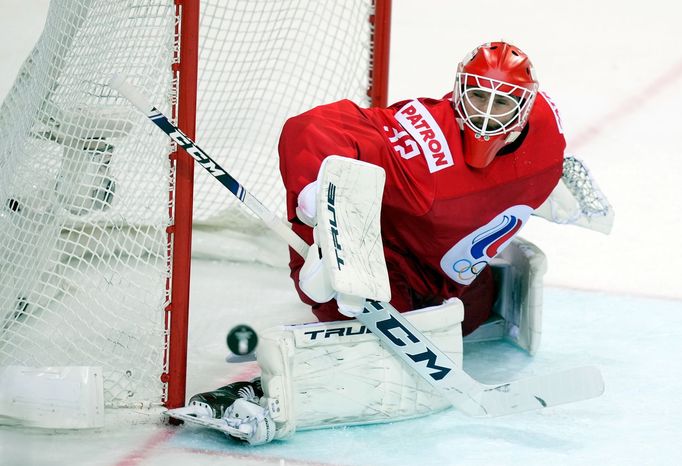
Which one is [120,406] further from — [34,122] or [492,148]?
[492,148]

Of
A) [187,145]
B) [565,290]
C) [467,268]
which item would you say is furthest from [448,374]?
[565,290]

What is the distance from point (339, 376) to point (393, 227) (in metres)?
0.44

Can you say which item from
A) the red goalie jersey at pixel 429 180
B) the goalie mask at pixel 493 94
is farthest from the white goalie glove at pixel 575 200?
the goalie mask at pixel 493 94

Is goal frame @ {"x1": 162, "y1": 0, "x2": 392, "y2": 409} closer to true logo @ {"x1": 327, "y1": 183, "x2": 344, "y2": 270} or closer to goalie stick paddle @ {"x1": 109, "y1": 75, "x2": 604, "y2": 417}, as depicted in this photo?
goalie stick paddle @ {"x1": 109, "y1": 75, "x2": 604, "y2": 417}

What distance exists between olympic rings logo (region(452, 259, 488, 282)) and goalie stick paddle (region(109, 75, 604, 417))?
13.7 inches

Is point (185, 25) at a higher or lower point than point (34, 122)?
higher

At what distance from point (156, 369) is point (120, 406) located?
0.11 m

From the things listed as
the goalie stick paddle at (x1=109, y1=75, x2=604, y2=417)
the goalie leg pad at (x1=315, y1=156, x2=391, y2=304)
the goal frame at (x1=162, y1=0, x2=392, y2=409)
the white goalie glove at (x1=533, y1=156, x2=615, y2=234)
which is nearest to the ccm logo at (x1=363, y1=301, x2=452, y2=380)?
the goalie stick paddle at (x1=109, y1=75, x2=604, y2=417)

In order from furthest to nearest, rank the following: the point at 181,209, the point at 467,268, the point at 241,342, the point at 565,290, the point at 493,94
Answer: the point at 565,290 < the point at 467,268 < the point at 241,342 < the point at 493,94 < the point at 181,209

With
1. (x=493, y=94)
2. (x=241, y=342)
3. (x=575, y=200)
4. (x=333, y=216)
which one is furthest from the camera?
(x=575, y=200)

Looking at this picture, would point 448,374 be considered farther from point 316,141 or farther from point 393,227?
point 316,141

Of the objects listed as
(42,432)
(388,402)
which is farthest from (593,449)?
(42,432)

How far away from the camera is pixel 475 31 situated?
525cm

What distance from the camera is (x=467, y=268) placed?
9.34ft
